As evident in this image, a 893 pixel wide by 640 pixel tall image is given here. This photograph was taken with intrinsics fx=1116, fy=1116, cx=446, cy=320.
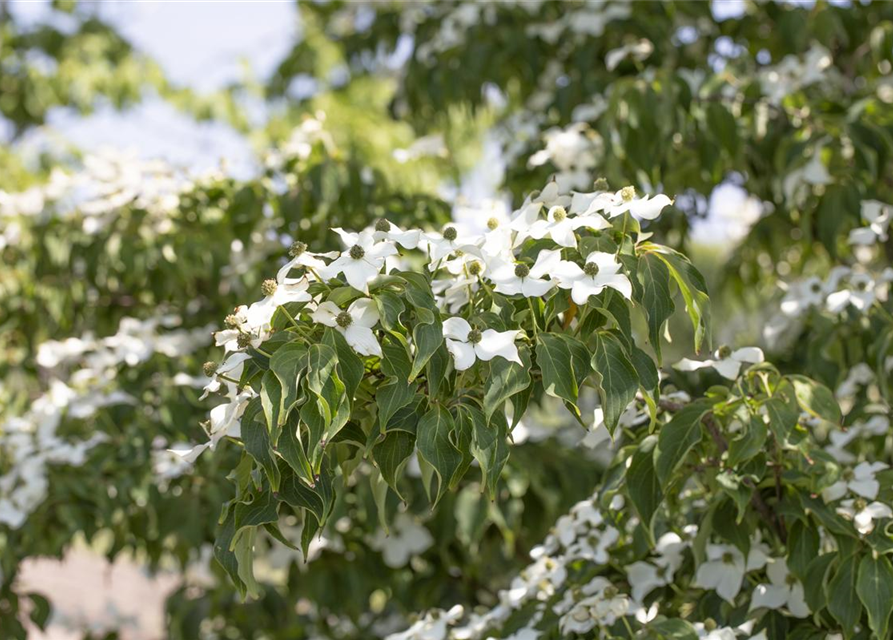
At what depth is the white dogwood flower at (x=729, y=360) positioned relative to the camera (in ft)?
5.12

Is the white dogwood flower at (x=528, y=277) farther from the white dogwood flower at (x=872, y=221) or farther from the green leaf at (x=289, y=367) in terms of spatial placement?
the white dogwood flower at (x=872, y=221)

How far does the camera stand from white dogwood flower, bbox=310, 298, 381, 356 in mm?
1220

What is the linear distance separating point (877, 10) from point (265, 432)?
83.8 inches

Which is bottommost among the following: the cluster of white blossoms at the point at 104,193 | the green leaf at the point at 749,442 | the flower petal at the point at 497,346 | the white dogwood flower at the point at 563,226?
the green leaf at the point at 749,442

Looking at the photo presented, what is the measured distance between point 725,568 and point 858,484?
0.22 m

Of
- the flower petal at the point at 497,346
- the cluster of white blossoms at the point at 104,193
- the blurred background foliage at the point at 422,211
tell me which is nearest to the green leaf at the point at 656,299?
the flower petal at the point at 497,346

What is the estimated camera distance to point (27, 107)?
6020 millimetres

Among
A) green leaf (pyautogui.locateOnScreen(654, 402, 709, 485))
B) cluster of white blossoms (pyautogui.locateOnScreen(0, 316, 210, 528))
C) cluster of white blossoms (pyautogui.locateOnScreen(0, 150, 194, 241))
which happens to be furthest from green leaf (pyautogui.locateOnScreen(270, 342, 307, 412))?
cluster of white blossoms (pyautogui.locateOnScreen(0, 150, 194, 241))

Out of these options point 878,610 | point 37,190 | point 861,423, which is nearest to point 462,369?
point 878,610

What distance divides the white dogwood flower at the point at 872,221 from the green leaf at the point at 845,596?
77 cm

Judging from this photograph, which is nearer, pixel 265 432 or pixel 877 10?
pixel 265 432

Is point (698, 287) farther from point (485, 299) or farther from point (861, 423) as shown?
point (861, 423)

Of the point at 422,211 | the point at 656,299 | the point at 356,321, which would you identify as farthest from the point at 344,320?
the point at 422,211

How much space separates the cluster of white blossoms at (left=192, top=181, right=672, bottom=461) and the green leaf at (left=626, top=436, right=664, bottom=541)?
29cm
